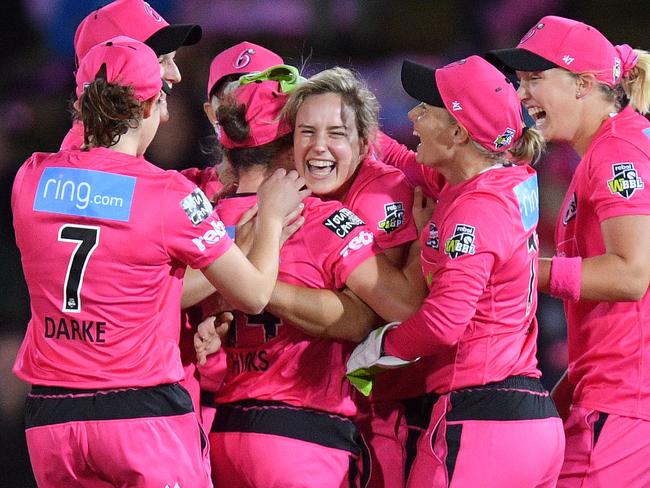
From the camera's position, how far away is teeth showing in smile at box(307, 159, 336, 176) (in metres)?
3.26

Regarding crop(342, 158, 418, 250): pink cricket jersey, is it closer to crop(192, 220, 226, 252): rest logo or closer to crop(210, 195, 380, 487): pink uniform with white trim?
crop(210, 195, 380, 487): pink uniform with white trim

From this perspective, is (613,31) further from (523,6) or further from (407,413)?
(407,413)

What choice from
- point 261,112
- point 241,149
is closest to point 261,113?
point 261,112

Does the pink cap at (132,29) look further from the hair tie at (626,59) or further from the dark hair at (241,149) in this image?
the hair tie at (626,59)

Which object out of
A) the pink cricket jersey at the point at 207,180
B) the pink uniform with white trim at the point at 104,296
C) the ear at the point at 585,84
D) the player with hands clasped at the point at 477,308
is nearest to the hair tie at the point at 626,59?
the ear at the point at 585,84

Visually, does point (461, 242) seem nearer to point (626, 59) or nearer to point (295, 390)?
point (295, 390)

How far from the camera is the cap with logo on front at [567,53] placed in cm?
342

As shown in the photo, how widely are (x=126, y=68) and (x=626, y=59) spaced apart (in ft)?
5.86

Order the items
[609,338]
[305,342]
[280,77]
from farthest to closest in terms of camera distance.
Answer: [280,77], [609,338], [305,342]

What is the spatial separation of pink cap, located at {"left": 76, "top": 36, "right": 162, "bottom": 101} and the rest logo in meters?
0.41

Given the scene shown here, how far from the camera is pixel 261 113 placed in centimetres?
320

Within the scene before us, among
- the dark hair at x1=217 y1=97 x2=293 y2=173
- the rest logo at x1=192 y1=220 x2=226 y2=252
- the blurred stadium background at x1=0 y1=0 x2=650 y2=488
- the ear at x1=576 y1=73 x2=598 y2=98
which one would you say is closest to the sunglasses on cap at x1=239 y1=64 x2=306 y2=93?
the dark hair at x1=217 y1=97 x2=293 y2=173

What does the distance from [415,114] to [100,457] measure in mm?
1448

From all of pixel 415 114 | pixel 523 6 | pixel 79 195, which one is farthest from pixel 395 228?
pixel 523 6
